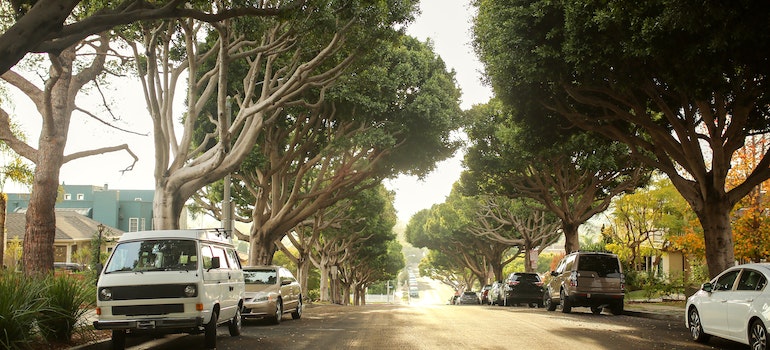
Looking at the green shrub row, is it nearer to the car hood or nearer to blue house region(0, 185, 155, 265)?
the car hood

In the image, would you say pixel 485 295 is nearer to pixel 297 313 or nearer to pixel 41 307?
pixel 297 313

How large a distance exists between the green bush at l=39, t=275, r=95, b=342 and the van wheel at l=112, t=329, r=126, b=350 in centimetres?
59

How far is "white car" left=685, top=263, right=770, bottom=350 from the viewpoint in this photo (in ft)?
35.3

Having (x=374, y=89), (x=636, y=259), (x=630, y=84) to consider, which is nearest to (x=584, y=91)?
(x=630, y=84)

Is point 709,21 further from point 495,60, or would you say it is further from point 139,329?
point 139,329

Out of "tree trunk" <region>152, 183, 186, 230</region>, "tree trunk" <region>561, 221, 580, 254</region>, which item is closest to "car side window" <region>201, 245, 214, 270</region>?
"tree trunk" <region>152, 183, 186, 230</region>

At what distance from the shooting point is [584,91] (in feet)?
60.6

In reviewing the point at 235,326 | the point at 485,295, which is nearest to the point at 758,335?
the point at 235,326

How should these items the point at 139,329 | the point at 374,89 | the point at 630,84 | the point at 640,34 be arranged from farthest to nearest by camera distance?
the point at 374,89
the point at 630,84
the point at 640,34
the point at 139,329

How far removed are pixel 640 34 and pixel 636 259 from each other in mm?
35473

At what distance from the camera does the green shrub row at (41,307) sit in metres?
9.45

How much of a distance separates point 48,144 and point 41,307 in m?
9.35

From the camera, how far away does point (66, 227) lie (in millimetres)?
60031

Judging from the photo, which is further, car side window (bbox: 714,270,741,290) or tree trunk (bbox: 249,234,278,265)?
tree trunk (bbox: 249,234,278,265)
